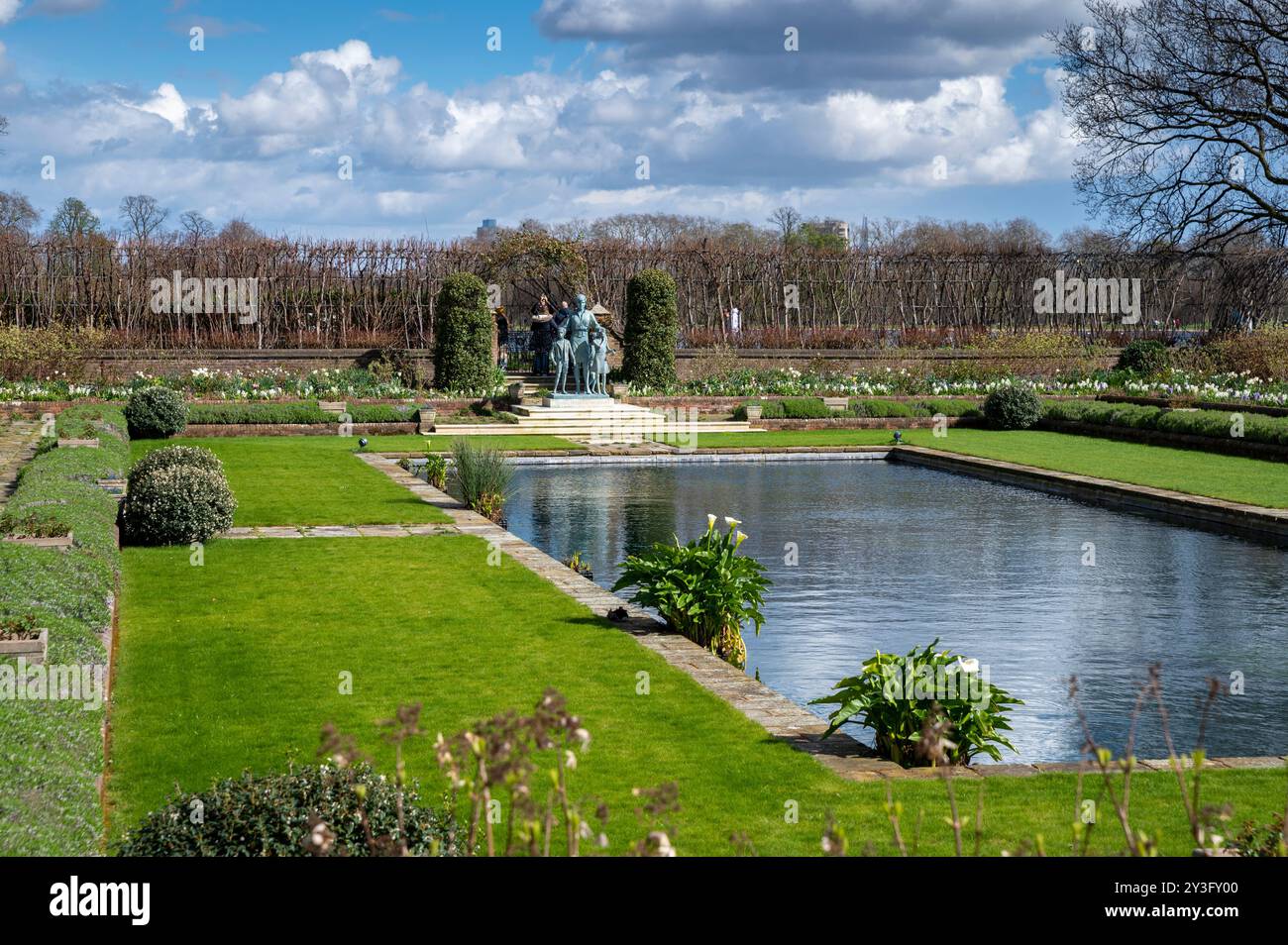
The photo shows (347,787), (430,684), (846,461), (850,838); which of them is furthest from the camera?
(846,461)

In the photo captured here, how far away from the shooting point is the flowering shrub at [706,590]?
962 centimetres

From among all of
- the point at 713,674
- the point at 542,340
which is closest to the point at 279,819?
the point at 713,674

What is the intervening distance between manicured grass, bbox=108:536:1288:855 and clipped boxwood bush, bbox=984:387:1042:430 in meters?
18.9

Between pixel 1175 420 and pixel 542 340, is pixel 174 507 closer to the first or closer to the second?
pixel 1175 420

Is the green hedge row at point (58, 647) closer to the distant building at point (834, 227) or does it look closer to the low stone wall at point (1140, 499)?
the low stone wall at point (1140, 499)

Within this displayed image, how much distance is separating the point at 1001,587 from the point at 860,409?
1794cm

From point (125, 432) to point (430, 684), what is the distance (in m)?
16.2

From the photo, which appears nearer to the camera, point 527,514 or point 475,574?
point 475,574

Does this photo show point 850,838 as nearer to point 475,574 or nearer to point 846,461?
point 475,574

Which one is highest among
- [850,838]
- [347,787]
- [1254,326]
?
[1254,326]

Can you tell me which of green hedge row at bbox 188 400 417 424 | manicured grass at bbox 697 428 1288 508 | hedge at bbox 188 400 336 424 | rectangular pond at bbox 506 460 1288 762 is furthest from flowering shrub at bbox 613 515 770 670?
hedge at bbox 188 400 336 424

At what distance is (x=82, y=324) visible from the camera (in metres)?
34.1

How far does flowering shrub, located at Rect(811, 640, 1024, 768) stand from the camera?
6.79 meters

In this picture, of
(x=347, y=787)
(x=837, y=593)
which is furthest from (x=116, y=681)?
(x=837, y=593)
